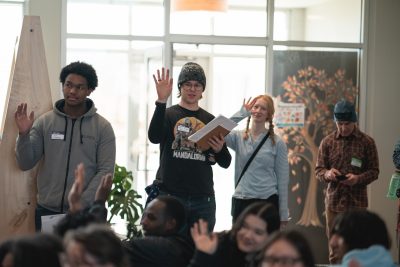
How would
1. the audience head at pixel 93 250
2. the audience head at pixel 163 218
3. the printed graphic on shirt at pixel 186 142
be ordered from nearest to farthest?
the audience head at pixel 93 250
the audience head at pixel 163 218
the printed graphic on shirt at pixel 186 142

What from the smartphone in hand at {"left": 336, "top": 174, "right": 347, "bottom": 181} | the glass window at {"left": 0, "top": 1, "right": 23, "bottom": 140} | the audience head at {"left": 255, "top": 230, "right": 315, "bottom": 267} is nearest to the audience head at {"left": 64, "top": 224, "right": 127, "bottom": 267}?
the audience head at {"left": 255, "top": 230, "right": 315, "bottom": 267}

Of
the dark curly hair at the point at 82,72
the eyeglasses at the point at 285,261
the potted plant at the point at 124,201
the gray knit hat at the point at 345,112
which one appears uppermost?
the dark curly hair at the point at 82,72

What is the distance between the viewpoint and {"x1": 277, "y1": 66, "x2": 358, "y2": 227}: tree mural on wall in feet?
27.5

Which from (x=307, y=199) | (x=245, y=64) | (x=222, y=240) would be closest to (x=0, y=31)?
(x=245, y=64)

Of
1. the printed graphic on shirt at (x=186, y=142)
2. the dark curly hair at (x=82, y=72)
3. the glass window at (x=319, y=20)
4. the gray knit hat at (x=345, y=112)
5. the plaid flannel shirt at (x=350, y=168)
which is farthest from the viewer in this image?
the glass window at (x=319, y=20)

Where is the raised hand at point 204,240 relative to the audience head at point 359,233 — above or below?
below

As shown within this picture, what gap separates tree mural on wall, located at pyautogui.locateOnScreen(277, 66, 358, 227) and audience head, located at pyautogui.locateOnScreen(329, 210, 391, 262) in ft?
15.2

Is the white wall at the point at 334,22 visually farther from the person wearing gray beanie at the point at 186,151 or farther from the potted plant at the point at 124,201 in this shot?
the person wearing gray beanie at the point at 186,151

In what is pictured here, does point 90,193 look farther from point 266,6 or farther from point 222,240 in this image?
point 266,6

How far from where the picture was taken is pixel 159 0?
8.03 metres

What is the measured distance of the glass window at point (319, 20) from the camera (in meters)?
8.38

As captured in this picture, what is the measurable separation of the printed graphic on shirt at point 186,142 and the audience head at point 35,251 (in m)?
2.28

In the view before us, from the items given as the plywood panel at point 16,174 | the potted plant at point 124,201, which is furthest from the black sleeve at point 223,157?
the potted plant at point 124,201

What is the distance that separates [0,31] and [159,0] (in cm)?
161
